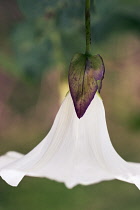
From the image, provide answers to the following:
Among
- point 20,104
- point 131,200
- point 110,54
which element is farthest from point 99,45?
point 131,200

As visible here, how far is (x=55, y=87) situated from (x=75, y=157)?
485mm

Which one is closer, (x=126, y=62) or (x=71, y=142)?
(x=71, y=142)

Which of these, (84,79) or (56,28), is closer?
(84,79)

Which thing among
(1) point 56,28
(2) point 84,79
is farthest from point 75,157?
(1) point 56,28

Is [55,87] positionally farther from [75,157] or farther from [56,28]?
[75,157]

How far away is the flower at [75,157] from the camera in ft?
2.28

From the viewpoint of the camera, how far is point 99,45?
3.85 ft

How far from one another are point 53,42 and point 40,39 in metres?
0.02

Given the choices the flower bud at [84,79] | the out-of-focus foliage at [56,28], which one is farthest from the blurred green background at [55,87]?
the flower bud at [84,79]

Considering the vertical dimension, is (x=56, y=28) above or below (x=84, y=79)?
above

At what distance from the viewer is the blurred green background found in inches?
45.1

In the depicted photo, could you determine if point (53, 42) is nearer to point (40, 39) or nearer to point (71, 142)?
point (40, 39)

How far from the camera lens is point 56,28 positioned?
1.12 m

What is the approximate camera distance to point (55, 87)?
1201mm
